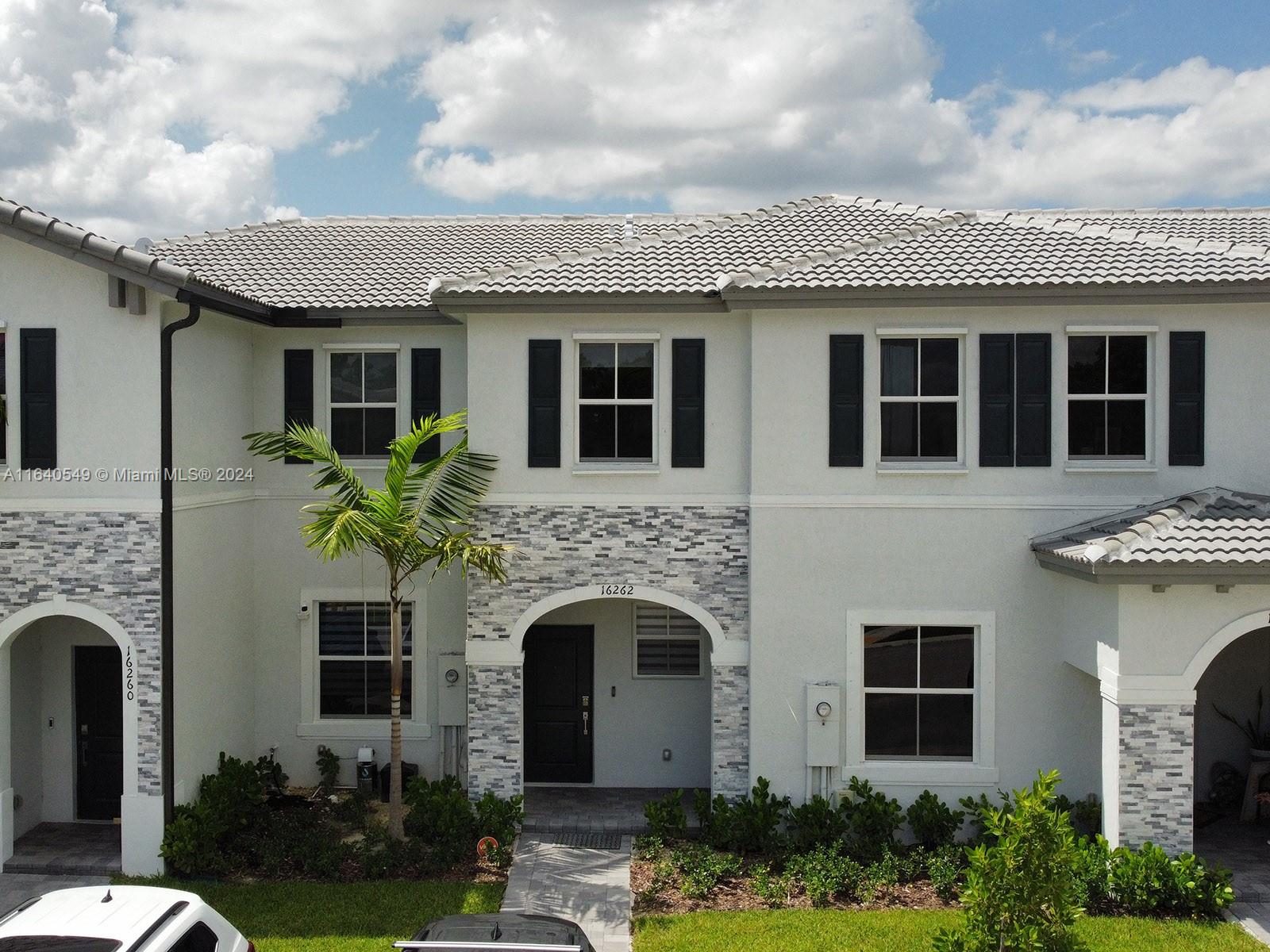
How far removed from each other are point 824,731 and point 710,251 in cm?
637

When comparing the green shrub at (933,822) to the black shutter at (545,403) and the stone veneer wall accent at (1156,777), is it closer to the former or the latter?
the stone veneer wall accent at (1156,777)

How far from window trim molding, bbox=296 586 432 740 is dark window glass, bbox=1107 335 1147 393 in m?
9.40

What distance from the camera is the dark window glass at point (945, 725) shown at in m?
12.5

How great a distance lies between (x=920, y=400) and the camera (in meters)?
12.5

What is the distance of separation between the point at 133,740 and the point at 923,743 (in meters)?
9.33

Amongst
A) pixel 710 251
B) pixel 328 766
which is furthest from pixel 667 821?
pixel 710 251

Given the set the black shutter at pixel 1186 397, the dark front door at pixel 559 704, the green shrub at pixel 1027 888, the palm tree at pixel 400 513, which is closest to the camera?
the green shrub at pixel 1027 888

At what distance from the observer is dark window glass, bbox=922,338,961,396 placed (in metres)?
12.5

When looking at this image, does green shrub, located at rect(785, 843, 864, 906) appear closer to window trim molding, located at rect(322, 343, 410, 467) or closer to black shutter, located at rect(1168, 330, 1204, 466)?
black shutter, located at rect(1168, 330, 1204, 466)

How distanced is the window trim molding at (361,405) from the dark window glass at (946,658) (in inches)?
298

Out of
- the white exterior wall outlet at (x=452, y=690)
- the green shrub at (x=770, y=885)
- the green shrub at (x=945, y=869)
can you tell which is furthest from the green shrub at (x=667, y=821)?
the white exterior wall outlet at (x=452, y=690)

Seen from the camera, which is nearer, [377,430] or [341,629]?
[377,430]

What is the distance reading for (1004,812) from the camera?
468 inches

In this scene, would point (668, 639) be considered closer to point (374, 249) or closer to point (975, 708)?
point (975, 708)
